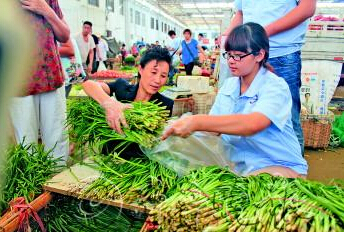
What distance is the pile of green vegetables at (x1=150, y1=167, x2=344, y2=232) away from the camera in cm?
122

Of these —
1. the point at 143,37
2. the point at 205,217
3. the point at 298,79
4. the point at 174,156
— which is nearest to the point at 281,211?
the point at 205,217

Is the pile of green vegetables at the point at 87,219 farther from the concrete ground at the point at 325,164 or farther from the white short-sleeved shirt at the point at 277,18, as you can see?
the concrete ground at the point at 325,164

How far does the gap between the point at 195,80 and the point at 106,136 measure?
4.44 metres

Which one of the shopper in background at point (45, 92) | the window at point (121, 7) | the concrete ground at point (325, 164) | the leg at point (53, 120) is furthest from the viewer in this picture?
the window at point (121, 7)

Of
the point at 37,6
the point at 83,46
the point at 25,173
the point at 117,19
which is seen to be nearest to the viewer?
the point at 25,173

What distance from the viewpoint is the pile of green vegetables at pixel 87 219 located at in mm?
2037

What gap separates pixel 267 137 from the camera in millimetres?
2012

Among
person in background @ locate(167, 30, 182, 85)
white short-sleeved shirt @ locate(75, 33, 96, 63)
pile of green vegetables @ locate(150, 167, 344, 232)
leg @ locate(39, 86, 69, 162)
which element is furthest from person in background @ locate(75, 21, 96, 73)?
pile of green vegetables @ locate(150, 167, 344, 232)

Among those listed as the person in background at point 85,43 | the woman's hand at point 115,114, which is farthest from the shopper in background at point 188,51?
the woman's hand at point 115,114

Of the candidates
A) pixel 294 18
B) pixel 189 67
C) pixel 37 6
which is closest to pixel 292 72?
pixel 294 18

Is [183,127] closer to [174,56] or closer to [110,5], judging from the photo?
[174,56]

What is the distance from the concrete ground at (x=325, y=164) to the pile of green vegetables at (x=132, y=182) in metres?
2.44

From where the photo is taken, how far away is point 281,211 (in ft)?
4.11

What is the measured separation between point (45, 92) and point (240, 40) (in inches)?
60.9
